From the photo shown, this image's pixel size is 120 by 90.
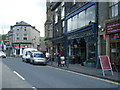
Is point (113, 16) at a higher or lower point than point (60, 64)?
higher

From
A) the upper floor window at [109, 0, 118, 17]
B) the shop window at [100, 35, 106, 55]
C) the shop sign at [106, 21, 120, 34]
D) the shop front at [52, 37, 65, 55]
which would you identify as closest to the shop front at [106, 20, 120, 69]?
the shop sign at [106, 21, 120, 34]

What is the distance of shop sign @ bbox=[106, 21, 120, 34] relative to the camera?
17016mm

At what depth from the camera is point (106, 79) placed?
12938 mm

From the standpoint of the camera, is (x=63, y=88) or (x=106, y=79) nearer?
(x=63, y=88)

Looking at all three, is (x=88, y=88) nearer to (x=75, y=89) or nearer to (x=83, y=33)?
(x=75, y=89)

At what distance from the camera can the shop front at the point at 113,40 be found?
17.1 meters

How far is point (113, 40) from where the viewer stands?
711 inches

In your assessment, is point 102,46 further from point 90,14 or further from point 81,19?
point 81,19

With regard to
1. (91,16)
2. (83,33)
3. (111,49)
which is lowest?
(111,49)

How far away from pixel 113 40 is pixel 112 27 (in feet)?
3.72

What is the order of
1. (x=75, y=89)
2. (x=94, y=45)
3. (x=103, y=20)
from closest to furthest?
(x=75, y=89), (x=103, y=20), (x=94, y=45)

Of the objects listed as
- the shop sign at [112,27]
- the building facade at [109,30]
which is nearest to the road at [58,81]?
the building facade at [109,30]

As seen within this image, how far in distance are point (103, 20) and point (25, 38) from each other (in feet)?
186

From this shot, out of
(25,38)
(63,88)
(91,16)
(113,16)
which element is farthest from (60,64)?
(25,38)
